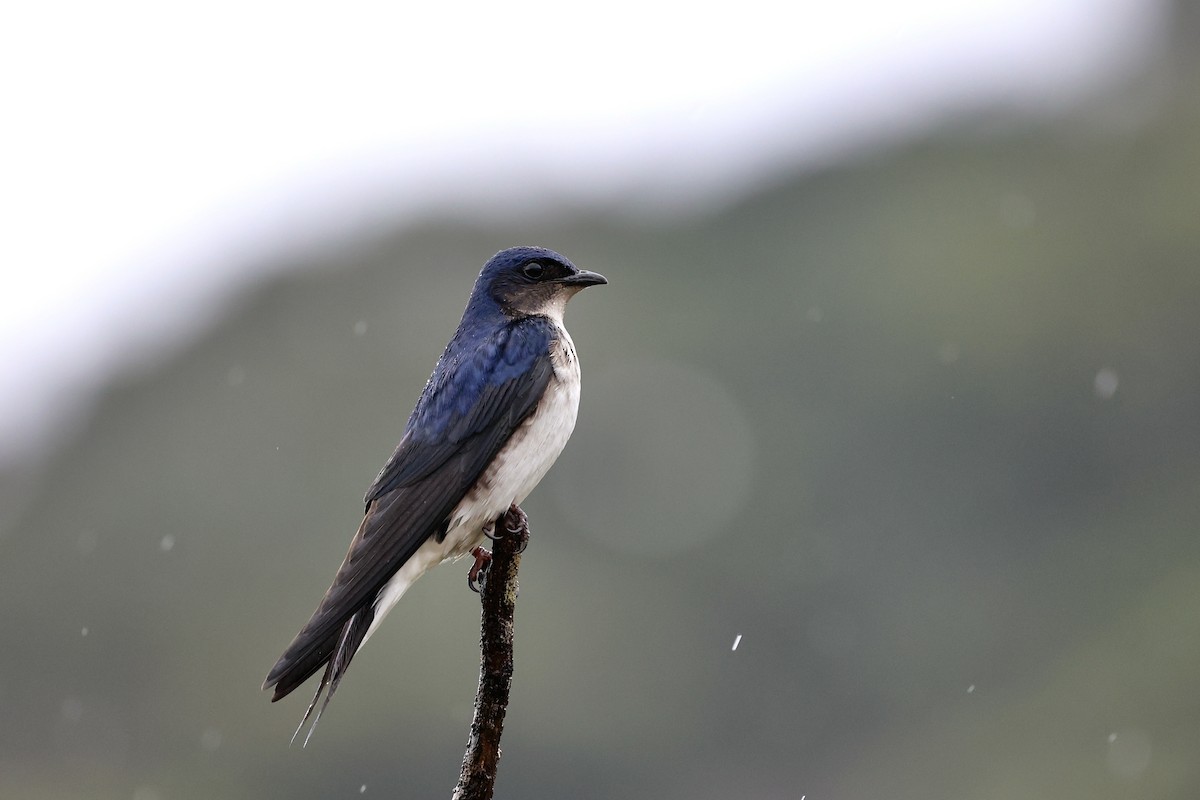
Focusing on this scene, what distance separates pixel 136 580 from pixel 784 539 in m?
17.6

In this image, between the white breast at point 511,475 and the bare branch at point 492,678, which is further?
the white breast at point 511,475

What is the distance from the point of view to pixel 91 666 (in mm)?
37781

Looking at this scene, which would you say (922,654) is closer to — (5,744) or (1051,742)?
(1051,742)

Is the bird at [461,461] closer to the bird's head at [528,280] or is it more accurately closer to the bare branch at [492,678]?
the bird's head at [528,280]

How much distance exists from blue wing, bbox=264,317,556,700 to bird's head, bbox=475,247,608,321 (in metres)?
0.32

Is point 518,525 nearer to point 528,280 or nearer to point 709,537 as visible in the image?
point 528,280

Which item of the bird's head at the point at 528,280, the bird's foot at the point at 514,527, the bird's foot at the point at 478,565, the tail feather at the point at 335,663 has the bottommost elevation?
the tail feather at the point at 335,663

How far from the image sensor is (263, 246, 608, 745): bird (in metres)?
6.23

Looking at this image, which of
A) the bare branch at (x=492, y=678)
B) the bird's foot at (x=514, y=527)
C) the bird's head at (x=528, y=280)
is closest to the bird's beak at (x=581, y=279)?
the bird's head at (x=528, y=280)

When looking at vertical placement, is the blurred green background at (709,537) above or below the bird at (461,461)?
above

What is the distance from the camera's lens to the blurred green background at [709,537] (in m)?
35.6

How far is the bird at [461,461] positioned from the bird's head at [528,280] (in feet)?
0.51

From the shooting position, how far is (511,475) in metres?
6.74

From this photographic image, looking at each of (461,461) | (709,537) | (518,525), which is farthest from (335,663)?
(709,537)
